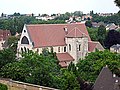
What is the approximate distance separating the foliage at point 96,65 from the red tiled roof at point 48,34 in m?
13.9

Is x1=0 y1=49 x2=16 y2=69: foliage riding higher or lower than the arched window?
higher

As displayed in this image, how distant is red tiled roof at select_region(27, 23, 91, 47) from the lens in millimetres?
46812

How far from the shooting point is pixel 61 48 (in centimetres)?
4803

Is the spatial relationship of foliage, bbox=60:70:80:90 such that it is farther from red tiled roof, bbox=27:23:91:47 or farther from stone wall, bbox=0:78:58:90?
red tiled roof, bbox=27:23:91:47

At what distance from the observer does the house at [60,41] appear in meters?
46.7

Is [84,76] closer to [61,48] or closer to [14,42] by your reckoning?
[61,48]

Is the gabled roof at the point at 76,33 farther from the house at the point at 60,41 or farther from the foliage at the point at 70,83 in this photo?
the foliage at the point at 70,83

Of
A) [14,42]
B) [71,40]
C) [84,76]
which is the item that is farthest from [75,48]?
[84,76]

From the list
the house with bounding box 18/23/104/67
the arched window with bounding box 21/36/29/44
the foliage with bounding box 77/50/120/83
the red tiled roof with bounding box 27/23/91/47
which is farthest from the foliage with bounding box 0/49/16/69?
the arched window with bounding box 21/36/29/44

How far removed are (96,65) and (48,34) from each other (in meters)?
18.7

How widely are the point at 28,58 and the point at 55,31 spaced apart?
→ 2336 centimetres

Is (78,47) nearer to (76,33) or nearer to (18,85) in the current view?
(76,33)

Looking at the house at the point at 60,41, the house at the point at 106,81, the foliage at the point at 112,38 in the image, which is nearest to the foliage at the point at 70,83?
the house at the point at 106,81

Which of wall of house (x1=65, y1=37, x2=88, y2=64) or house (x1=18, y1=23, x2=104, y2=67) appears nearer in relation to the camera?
house (x1=18, y1=23, x2=104, y2=67)
